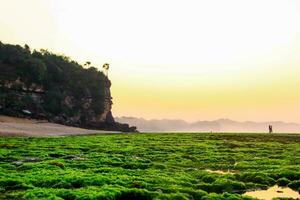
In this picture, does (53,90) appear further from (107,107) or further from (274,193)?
(274,193)

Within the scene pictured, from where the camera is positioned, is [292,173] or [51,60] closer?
[292,173]

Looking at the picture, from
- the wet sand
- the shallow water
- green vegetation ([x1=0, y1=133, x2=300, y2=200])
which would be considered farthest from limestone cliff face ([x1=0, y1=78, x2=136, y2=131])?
the shallow water

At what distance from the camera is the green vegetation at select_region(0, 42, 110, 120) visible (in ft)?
436

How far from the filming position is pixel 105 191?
2070cm

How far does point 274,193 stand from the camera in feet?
78.0

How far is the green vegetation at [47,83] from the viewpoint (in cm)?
13300

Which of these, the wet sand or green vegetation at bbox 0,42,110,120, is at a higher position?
green vegetation at bbox 0,42,110,120

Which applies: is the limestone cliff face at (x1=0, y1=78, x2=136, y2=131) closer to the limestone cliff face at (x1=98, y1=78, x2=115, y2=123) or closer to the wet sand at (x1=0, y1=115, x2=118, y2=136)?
the limestone cliff face at (x1=98, y1=78, x2=115, y2=123)

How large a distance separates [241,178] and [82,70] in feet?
487

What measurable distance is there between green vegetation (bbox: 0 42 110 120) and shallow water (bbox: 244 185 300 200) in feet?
348

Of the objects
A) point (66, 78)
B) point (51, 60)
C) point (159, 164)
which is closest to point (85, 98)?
point (66, 78)

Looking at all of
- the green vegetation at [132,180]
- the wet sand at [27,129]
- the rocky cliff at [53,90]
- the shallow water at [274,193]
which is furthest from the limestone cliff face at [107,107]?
the shallow water at [274,193]

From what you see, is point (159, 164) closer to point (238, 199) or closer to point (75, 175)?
point (75, 175)

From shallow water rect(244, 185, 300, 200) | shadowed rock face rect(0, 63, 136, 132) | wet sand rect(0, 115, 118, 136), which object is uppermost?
shadowed rock face rect(0, 63, 136, 132)
